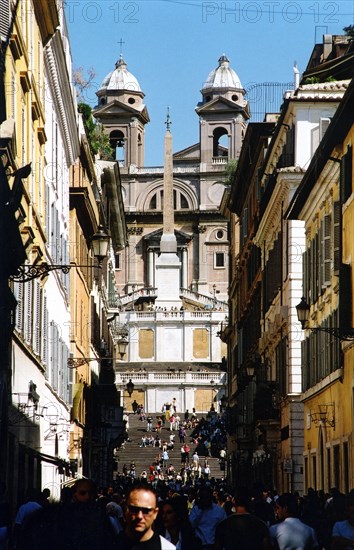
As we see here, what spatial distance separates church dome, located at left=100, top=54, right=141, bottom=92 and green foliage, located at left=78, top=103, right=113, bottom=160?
80243 mm

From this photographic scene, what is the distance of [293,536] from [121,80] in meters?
154

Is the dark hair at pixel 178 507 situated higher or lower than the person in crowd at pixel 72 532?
higher

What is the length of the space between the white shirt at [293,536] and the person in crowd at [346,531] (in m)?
0.49

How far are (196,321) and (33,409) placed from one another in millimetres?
99609

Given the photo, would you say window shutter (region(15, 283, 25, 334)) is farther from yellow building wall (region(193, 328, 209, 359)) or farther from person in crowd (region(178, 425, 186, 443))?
yellow building wall (region(193, 328, 209, 359))

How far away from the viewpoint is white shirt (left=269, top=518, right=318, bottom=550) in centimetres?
1437

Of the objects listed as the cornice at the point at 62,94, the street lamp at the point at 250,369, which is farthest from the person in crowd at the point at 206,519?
the street lamp at the point at 250,369

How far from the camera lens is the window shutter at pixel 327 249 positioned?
3366 centimetres

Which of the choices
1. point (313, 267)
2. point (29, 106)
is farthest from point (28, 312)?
point (313, 267)

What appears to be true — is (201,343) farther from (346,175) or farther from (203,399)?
(346,175)

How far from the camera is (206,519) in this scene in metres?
18.8

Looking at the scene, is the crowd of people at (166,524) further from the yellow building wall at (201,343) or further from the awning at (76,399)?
the yellow building wall at (201,343)

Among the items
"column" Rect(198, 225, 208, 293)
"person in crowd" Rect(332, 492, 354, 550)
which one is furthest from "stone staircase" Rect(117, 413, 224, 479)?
"person in crowd" Rect(332, 492, 354, 550)

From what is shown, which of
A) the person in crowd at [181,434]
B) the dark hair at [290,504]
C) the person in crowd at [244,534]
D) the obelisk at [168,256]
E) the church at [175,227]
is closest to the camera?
the person in crowd at [244,534]
